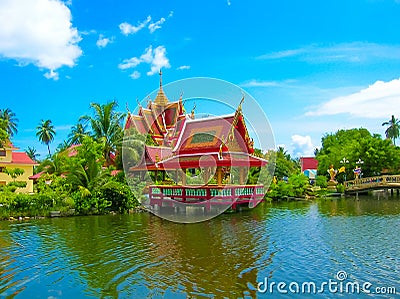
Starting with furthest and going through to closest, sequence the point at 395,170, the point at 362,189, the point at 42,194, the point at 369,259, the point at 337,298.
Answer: the point at 395,170, the point at 362,189, the point at 42,194, the point at 369,259, the point at 337,298

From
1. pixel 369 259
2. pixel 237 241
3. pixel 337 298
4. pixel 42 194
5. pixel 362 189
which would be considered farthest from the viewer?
pixel 362 189

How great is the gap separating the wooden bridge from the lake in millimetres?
17160

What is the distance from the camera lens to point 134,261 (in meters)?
9.24

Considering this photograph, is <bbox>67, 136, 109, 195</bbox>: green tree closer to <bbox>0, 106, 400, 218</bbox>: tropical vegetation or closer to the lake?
<bbox>0, 106, 400, 218</bbox>: tropical vegetation

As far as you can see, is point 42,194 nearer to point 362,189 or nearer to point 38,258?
point 38,258

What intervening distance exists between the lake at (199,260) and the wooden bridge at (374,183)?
17160 mm

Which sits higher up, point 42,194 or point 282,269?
point 42,194

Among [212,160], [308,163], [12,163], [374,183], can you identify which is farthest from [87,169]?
[308,163]

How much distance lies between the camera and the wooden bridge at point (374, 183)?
30438 mm

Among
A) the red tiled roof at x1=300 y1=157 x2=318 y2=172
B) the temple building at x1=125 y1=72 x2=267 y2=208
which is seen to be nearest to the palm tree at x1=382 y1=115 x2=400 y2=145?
the red tiled roof at x1=300 y1=157 x2=318 y2=172

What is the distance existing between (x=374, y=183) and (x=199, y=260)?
26315mm

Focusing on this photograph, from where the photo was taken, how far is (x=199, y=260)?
9.32m

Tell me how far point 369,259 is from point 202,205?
977 cm

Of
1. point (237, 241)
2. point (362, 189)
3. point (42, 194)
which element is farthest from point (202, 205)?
point (362, 189)
